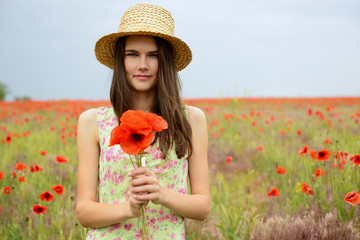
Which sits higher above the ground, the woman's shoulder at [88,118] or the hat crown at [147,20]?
the hat crown at [147,20]

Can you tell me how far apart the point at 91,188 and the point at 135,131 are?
Answer: 2.92 feet

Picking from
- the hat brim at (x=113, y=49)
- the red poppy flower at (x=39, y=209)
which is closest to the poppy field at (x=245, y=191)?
the red poppy flower at (x=39, y=209)

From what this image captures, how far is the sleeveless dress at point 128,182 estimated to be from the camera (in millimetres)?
1861

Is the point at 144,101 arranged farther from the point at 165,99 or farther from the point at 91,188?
the point at 91,188

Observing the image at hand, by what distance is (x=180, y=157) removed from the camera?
1.91 metres

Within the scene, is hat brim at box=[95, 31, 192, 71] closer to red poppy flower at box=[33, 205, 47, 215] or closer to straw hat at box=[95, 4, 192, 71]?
straw hat at box=[95, 4, 192, 71]

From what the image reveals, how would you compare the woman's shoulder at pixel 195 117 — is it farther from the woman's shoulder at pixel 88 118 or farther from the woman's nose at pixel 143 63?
the woman's shoulder at pixel 88 118

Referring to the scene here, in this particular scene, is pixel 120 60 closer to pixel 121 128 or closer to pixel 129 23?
pixel 129 23

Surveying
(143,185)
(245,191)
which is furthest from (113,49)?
(245,191)

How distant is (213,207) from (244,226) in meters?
0.72

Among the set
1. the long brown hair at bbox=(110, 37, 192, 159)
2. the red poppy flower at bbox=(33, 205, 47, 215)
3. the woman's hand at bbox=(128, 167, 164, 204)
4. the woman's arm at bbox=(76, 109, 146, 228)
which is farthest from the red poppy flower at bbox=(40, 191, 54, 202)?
the woman's hand at bbox=(128, 167, 164, 204)

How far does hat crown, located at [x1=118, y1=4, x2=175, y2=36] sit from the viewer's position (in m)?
1.92

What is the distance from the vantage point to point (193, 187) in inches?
77.2

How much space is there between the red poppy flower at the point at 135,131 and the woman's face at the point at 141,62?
0.76 meters
